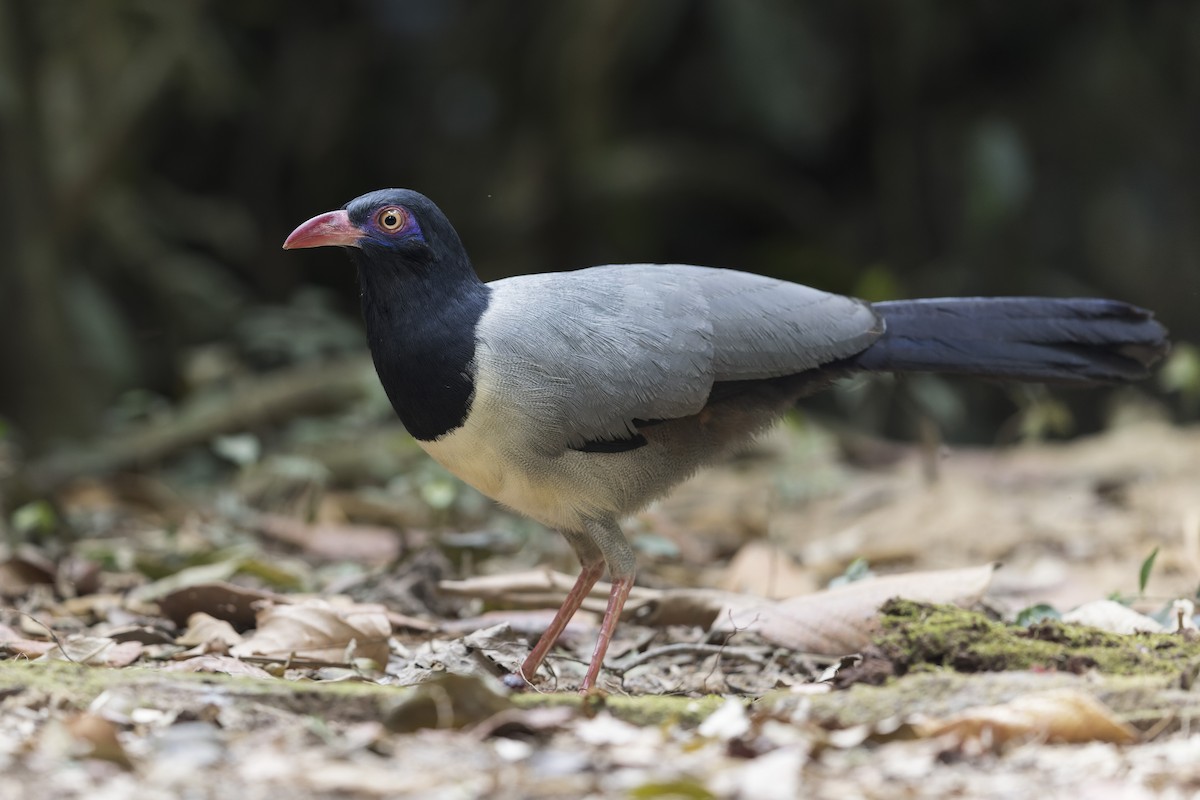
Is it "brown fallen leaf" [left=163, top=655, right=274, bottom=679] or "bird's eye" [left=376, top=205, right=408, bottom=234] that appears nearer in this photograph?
"brown fallen leaf" [left=163, top=655, right=274, bottom=679]

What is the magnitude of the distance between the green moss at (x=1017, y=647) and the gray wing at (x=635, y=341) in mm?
A: 860

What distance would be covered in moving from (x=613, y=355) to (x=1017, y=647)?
51.3 inches

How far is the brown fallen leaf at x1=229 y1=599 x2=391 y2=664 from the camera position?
382 cm

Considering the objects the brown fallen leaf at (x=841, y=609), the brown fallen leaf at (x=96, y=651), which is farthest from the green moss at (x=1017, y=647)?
the brown fallen leaf at (x=96, y=651)

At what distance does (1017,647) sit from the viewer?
3.34 m

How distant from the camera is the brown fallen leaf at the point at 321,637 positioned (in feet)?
12.5

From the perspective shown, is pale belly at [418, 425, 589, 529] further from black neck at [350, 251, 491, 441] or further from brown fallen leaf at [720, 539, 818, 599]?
brown fallen leaf at [720, 539, 818, 599]

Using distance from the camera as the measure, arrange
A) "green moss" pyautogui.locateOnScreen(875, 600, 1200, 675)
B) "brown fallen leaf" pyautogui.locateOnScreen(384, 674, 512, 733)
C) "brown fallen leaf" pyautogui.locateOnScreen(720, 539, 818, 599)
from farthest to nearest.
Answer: "brown fallen leaf" pyautogui.locateOnScreen(720, 539, 818, 599) < "green moss" pyautogui.locateOnScreen(875, 600, 1200, 675) < "brown fallen leaf" pyautogui.locateOnScreen(384, 674, 512, 733)

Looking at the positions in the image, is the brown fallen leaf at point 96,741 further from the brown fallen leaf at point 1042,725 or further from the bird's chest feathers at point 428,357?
the brown fallen leaf at point 1042,725

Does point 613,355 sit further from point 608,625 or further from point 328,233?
point 328,233

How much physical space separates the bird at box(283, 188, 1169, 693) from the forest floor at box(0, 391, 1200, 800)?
1.63 feet

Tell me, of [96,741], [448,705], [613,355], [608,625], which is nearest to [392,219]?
[613,355]

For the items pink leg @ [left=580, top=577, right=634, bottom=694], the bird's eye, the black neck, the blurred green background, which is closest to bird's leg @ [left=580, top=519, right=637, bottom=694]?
pink leg @ [left=580, top=577, right=634, bottom=694]

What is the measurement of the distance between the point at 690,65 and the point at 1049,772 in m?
9.32
